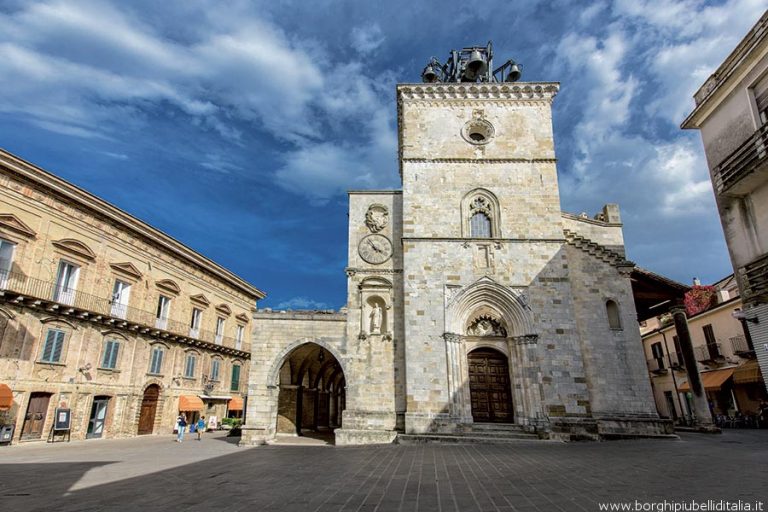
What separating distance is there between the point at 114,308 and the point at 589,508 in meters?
22.5

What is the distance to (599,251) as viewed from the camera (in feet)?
57.2

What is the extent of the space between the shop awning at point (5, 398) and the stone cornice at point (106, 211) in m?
8.21

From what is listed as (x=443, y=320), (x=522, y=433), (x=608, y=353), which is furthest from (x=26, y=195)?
(x=608, y=353)

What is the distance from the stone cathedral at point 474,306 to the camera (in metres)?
15.3

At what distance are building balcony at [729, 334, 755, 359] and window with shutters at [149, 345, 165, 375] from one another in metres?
30.5

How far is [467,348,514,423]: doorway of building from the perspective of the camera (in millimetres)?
15773

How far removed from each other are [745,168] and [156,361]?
87.5ft

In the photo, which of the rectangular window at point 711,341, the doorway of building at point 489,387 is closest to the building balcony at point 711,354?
the rectangular window at point 711,341

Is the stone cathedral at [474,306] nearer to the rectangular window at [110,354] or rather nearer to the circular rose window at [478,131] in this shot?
the circular rose window at [478,131]

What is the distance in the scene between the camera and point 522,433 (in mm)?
14469

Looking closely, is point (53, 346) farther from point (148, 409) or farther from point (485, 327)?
point (485, 327)

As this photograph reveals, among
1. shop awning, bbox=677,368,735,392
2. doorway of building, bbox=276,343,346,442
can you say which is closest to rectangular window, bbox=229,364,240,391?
doorway of building, bbox=276,343,346,442

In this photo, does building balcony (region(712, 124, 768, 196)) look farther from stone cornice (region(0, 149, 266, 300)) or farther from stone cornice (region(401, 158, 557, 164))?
stone cornice (region(0, 149, 266, 300))

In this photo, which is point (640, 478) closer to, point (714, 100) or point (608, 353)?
point (608, 353)
